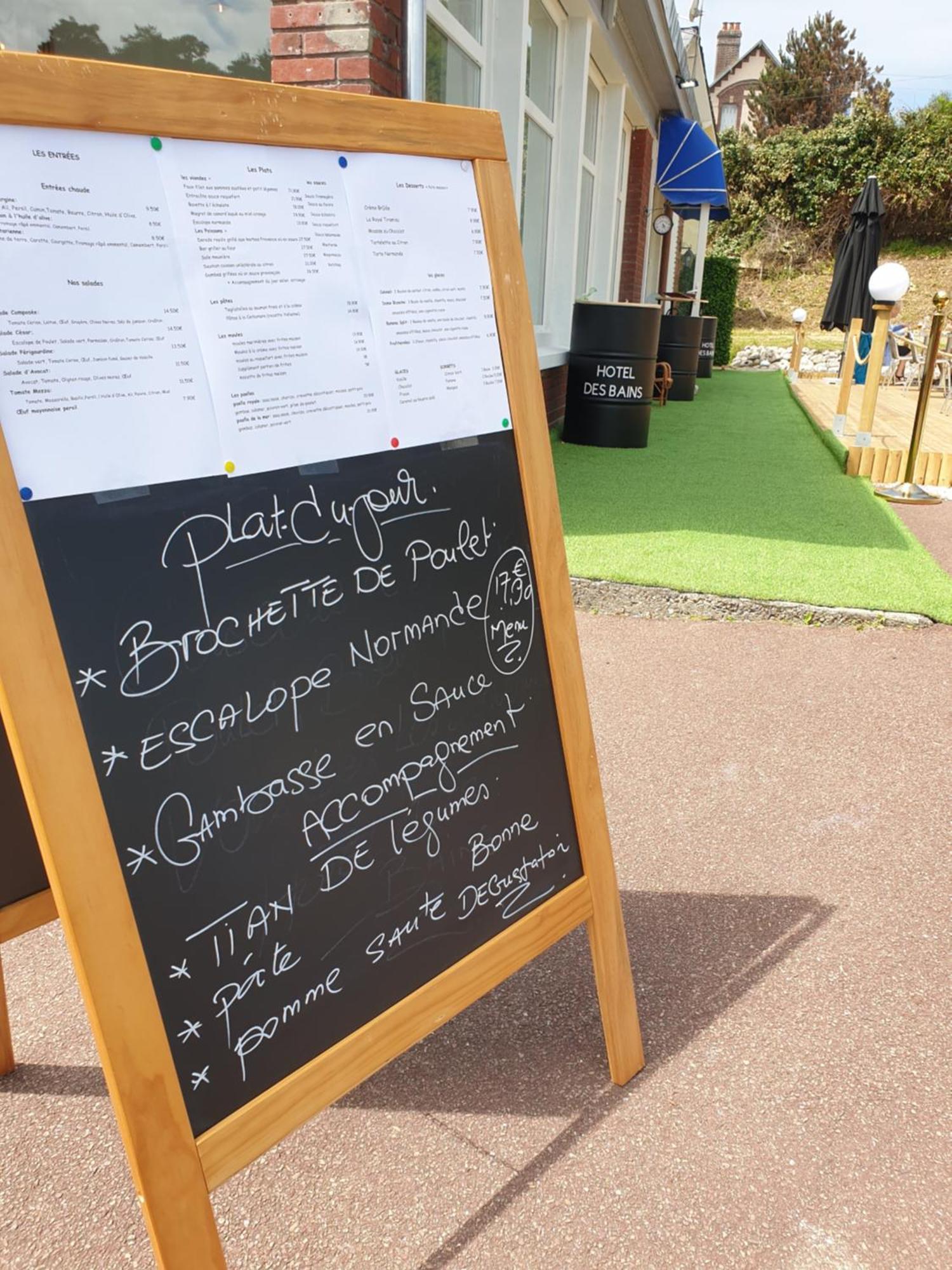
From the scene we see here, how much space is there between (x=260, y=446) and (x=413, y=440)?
313mm

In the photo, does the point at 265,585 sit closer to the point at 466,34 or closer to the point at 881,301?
the point at 466,34

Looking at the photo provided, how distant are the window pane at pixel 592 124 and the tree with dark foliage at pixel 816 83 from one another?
43.0 meters

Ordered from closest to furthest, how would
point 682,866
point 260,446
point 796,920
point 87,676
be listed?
1. point 87,676
2. point 260,446
3. point 796,920
4. point 682,866

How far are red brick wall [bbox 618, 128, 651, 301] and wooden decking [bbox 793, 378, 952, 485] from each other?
319 centimetres

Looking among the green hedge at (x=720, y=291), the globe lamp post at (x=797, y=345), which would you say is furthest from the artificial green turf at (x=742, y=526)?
the green hedge at (x=720, y=291)

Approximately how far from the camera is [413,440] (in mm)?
1615

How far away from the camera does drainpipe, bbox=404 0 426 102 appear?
4.39 m

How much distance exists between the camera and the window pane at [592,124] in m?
11.1

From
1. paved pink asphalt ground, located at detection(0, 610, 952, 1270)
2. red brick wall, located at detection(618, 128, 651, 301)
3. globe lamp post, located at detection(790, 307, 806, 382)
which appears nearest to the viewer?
paved pink asphalt ground, located at detection(0, 610, 952, 1270)

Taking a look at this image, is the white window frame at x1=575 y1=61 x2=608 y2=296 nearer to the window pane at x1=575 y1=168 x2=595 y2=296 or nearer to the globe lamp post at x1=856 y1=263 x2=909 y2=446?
the window pane at x1=575 y1=168 x2=595 y2=296

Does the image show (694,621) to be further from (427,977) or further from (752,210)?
(752,210)

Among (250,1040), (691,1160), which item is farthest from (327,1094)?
(691,1160)

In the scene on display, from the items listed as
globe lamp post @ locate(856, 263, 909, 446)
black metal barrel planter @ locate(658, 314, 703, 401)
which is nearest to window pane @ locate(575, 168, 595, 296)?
black metal barrel planter @ locate(658, 314, 703, 401)

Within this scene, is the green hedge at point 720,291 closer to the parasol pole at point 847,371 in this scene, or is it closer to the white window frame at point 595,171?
the white window frame at point 595,171
